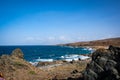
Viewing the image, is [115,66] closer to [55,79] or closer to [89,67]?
[89,67]

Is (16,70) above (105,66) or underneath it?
underneath

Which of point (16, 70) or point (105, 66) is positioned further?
point (16, 70)

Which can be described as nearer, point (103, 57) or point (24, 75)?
point (103, 57)

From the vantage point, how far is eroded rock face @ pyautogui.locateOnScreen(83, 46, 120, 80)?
13.4 metres

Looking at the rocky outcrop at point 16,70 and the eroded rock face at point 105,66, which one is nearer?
the eroded rock face at point 105,66

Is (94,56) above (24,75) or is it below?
above

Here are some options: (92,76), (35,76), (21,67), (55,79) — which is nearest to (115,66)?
(92,76)

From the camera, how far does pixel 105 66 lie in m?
14.0

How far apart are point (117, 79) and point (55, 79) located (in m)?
6.82

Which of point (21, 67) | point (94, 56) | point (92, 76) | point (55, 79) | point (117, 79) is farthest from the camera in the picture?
point (21, 67)

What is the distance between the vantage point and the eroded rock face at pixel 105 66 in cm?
1337

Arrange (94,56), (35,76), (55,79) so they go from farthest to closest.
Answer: (35,76), (55,79), (94,56)

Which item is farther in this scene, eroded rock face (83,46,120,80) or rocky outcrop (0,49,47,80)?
rocky outcrop (0,49,47,80)

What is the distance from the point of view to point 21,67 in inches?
830
